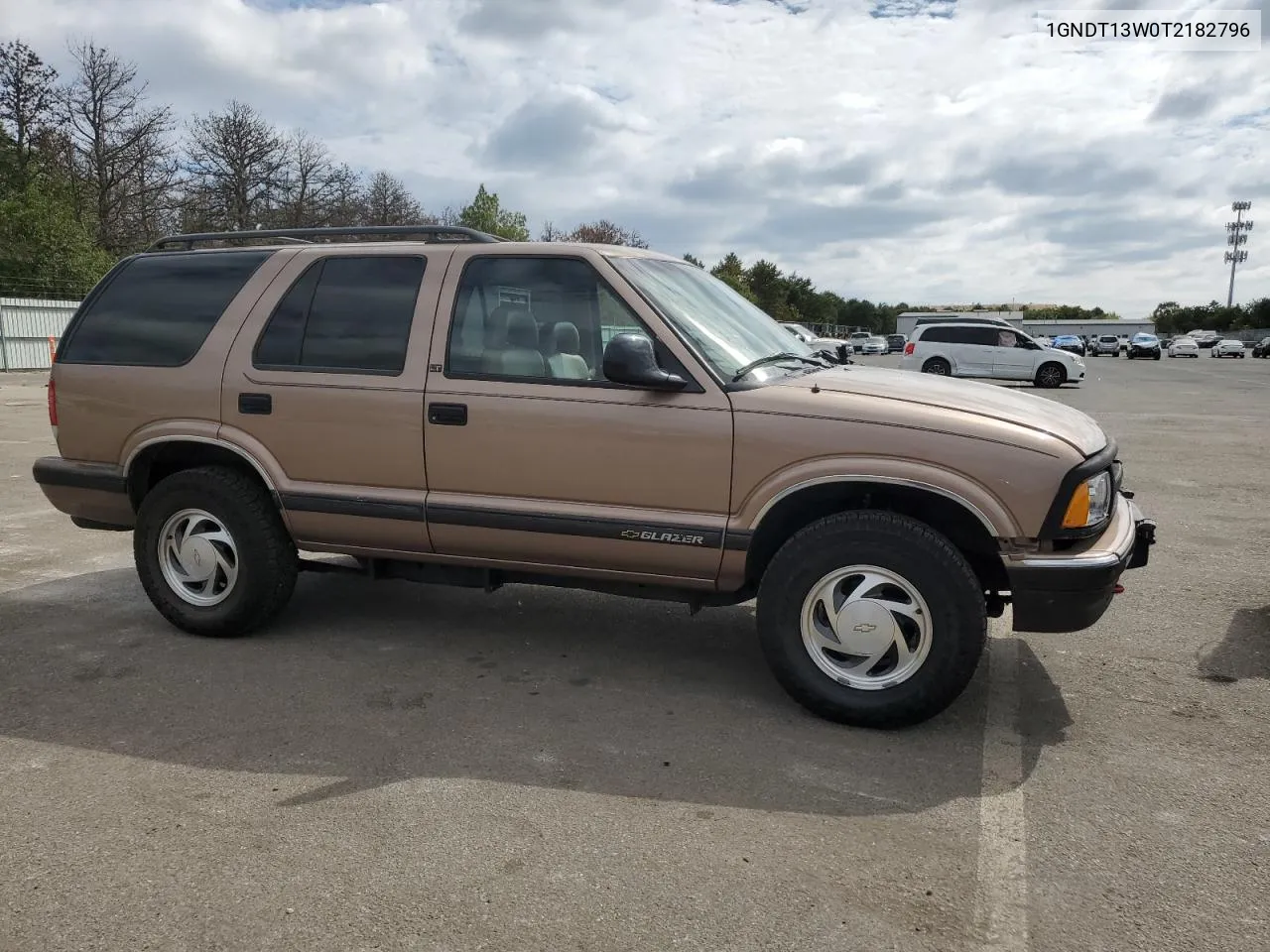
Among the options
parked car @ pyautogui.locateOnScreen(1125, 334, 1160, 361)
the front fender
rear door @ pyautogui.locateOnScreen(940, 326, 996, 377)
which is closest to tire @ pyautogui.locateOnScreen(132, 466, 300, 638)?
the front fender

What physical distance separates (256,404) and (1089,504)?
11.9 feet

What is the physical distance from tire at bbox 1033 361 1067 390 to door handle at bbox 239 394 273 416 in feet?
86.6

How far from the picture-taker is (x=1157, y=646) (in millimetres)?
4746

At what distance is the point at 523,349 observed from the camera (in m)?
4.21

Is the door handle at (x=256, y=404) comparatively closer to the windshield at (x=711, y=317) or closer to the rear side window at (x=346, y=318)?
the rear side window at (x=346, y=318)

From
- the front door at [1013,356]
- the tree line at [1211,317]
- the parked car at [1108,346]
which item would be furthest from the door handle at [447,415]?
the tree line at [1211,317]

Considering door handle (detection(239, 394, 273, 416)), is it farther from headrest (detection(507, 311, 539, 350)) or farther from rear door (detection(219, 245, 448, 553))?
headrest (detection(507, 311, 539, 350))

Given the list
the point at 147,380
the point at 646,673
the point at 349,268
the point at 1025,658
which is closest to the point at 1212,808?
the point at 1025,658

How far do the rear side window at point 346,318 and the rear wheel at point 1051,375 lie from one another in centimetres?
2609

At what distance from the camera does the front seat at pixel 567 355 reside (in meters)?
4.09

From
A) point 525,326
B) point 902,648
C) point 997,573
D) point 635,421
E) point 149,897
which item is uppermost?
point 525,326

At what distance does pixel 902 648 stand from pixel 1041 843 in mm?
919

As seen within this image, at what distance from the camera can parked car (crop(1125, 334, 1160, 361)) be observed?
5419 centimetres

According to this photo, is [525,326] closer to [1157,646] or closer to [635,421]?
[635,421]
